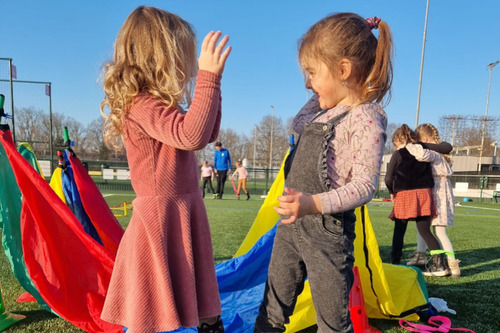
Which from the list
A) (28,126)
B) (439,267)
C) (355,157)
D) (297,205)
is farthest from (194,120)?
(28,126)

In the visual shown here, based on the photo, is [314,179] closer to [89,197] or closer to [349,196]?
[349,196]

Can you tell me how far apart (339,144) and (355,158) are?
90 millimetres

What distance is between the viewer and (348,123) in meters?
1.35

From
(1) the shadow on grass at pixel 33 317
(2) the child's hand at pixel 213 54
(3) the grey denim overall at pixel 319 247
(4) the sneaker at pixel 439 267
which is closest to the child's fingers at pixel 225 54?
(2) the child's hand at pixel 213 54

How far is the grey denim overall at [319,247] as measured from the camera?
1.35 metres

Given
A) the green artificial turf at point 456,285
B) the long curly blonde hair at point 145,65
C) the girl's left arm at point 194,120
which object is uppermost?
the long curly blonde hair at point 145,65

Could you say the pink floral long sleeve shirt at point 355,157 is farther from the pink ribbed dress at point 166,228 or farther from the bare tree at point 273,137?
the bare tree at point 273,137

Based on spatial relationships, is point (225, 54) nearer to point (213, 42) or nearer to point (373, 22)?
point (213, 42)

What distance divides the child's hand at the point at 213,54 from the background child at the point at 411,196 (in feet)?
10.1

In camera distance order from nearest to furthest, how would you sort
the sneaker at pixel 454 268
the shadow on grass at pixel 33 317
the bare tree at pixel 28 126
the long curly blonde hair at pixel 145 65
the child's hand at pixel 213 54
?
the child's hand at pixel 213 54 < the long curly blonde hair at pixel 145 65 < the shadow on grass at pixel 33 317 < the sneaker at pixel 454 268 < the bare tree at pixel 28 126

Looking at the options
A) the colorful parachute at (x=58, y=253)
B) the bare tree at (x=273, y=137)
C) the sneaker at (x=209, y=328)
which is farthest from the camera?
the bare tree at (x=273, y=137)

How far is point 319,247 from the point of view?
1355 millimetres

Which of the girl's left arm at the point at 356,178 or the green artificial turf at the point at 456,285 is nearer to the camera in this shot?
the girl's left arm at the point at 356,178

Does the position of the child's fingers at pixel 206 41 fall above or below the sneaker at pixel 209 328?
above
